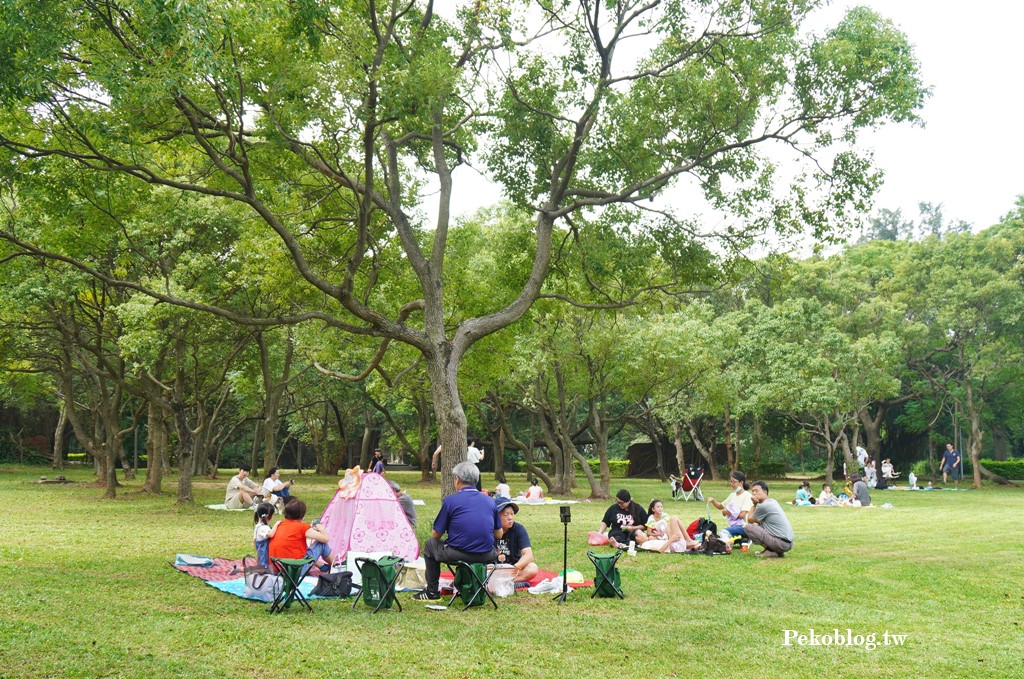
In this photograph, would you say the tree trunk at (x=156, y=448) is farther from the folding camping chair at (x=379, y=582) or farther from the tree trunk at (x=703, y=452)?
the tree trunk at (x=703, y=452)

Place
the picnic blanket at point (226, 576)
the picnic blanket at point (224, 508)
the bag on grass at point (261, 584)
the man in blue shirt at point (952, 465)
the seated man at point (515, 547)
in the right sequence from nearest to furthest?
the bag on grass at point (261, 584) → the picnic blanket at point (226, 576) → the seated man at point (515, 547) → the picnic blanket at point (224, 508) → the man in blue shirt at point (952, 465)

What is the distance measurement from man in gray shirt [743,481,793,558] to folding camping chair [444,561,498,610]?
475 cm

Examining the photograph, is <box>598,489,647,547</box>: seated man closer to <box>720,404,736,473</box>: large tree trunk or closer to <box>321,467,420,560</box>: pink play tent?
<box>321,467,420,560</box>: pink play tent

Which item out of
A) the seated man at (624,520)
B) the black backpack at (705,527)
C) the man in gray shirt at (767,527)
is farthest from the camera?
the black backpack at (705,527)

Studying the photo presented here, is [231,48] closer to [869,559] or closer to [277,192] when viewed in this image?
[277,192]

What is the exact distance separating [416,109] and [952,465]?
104 ft

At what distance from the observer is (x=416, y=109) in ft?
32.5

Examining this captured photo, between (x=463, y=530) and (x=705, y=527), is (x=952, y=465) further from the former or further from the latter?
(x=463, y=530)

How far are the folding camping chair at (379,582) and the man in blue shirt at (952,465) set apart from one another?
3036 centimetres

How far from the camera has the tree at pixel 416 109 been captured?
8641 millimetres

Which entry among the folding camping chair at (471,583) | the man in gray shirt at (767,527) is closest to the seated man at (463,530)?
the folding camping chair at (471,583)

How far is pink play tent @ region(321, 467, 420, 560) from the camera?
9.76 m

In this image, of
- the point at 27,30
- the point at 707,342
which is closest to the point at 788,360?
the point at 707,342

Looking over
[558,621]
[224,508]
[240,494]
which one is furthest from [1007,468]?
[558,621]
